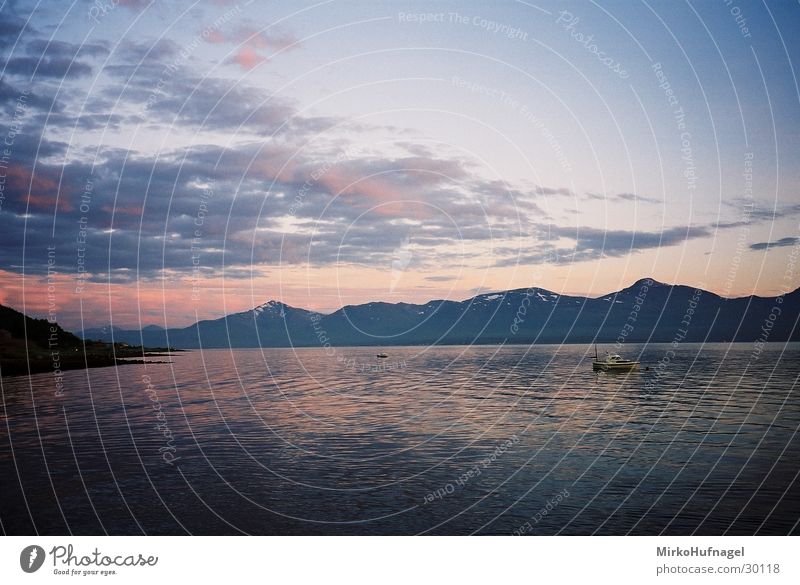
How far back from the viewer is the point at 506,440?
44125 mm

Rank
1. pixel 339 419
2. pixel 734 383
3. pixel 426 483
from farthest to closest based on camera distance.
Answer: pixel 734 383 < pixel 339 419 < pixel 426 483

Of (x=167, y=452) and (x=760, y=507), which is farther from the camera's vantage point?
(x=167, y=452)
